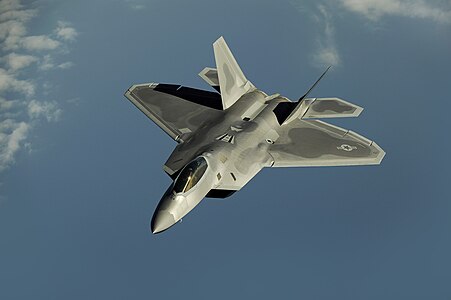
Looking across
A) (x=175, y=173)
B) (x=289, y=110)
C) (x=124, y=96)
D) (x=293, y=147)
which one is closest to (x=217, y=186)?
(x=175, y=173)

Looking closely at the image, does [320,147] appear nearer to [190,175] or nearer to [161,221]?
[190,175]

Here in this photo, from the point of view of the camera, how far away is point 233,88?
2809cm

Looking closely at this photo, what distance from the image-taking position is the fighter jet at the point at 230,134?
72.6 feet

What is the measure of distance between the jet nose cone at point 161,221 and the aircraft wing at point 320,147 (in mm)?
5807

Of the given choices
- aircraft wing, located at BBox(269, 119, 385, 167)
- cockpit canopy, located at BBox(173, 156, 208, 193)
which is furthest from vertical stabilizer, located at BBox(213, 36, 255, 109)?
cockpit canopy, located at BBox(173, 156, 208, 193)

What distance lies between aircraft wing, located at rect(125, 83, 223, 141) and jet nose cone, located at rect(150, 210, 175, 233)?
18.5 ft

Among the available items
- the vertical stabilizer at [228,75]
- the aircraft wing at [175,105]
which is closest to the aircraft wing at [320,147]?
the vertical stabilizer at [228,75]

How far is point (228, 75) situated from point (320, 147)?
5775mm

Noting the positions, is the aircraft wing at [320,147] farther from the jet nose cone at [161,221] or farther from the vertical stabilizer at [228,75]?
the jet nose cone at [161,221]

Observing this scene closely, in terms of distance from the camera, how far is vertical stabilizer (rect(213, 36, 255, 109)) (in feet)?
91.1

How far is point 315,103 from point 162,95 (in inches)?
294

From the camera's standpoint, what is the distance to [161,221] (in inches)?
814

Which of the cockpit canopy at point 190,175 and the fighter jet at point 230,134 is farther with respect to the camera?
the fighter jet at point 230,134

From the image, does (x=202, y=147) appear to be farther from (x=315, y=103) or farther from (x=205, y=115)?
(x=315, y=103)
